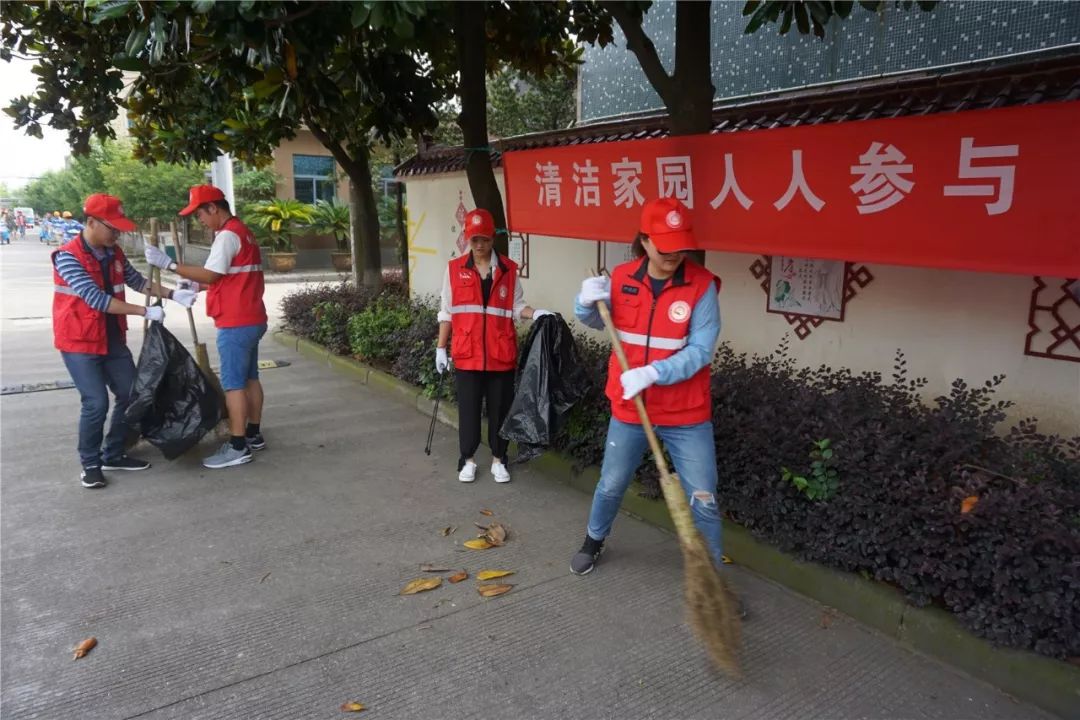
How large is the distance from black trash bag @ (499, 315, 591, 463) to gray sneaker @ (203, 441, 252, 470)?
194 cm

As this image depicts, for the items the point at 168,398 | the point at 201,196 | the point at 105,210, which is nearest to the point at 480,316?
the point at 201,196

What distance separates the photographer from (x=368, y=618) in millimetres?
2990

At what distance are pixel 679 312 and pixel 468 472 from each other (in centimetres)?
216

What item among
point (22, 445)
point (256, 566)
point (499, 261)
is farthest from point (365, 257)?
point (256, 566)

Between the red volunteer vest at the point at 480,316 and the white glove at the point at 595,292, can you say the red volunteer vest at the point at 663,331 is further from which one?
the red volunteer vest at the point at 480,316

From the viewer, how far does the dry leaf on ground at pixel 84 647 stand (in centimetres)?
271

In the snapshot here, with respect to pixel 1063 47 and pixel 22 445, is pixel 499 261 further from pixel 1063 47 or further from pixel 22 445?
pixel 1063 47

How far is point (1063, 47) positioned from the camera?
16.5 feet

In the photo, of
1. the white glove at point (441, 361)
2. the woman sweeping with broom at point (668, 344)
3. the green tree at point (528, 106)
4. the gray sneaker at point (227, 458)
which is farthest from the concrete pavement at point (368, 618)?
the green tree at point (528, 106)

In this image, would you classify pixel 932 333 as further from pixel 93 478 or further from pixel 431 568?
pixel 93 478

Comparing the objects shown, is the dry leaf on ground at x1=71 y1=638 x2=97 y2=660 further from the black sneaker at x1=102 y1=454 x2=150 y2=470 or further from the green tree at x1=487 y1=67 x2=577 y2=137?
the green tree at x1=487 y1=67 x2=577 y2=137

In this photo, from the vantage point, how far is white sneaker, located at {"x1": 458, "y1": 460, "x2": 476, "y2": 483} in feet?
14.8

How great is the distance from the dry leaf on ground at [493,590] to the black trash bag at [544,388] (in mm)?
1064

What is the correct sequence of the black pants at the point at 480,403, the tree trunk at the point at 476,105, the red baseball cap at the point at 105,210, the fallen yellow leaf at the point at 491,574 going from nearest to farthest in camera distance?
the fallen yellow leaf at the point at 491,574 → the red baseball cap at the point at 105,210 → the black pants at the point at 480,403 → the tree trunk at the point at 476,105
